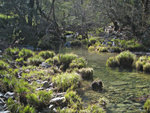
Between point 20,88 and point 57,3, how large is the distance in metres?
26.6

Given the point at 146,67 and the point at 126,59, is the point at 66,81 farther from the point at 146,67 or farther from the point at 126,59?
the point at 126,59

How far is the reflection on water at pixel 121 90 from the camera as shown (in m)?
7.43

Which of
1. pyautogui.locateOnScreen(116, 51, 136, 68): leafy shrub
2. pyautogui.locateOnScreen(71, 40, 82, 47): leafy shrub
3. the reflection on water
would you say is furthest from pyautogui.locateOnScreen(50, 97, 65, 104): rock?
pyautogui.locateOnScreen(71, 40, 82, 47): leafy shrub

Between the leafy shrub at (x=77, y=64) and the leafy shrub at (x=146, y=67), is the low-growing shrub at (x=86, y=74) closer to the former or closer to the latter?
the leafy shrub at (x=77, y=64)

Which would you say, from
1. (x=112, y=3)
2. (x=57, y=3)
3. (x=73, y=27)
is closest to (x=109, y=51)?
(x=73, y=27)

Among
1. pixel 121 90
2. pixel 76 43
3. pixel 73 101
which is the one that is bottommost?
pixel 121 90

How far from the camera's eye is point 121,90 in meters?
9.31

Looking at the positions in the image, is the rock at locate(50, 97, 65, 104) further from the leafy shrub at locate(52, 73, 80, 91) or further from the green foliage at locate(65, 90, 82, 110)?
the leafy shrub at locate(52, 73, 80, 91)

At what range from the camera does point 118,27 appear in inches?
1238

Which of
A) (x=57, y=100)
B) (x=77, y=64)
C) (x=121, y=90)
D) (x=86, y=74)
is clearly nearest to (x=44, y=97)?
(x=57, y=100)

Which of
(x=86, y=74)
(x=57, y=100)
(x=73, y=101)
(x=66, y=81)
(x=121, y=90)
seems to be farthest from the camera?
(x=86, y=74)

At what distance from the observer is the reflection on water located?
7.43m

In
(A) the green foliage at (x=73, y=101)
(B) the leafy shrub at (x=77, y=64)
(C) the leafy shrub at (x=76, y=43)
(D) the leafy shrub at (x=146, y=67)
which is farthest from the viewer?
(C) the leafy shrub at (x=76, y=43)

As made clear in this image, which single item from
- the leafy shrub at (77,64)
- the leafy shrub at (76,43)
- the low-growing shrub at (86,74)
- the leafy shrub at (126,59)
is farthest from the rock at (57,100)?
the leafy shrub at (76,43)
